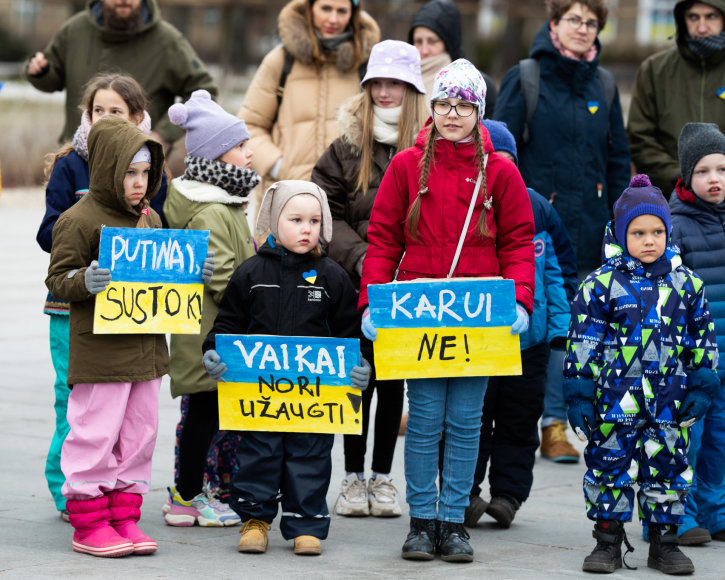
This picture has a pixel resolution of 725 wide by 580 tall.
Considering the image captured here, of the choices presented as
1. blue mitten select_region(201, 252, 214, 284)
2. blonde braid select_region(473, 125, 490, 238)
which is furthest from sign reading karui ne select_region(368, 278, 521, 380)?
blue mitten select_region(201, 252, 214, 284)

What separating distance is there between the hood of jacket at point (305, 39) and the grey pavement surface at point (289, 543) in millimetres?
2208

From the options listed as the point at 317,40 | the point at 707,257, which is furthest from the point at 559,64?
the point at 707,257

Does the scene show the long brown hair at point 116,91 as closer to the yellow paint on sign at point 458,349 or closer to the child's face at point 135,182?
the child's face at point 135,182

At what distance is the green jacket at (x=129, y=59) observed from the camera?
805 cm

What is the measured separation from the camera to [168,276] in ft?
18.9

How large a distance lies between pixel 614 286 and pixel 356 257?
4.45ft

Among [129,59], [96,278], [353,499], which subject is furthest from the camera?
[129,59]

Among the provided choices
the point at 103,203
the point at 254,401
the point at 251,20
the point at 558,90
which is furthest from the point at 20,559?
the point at 251,20

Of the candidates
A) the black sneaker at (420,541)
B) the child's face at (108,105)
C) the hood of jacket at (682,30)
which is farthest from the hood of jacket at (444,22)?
the black sneaker at (420,541)

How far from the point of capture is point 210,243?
6.12m

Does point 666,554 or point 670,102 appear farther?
point 670,102

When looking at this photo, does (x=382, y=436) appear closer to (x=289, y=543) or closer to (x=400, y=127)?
(x=289, y=543)

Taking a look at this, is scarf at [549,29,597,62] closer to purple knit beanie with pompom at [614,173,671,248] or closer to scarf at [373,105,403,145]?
scarf at [373,105,403,145]

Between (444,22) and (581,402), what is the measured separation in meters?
3.13
